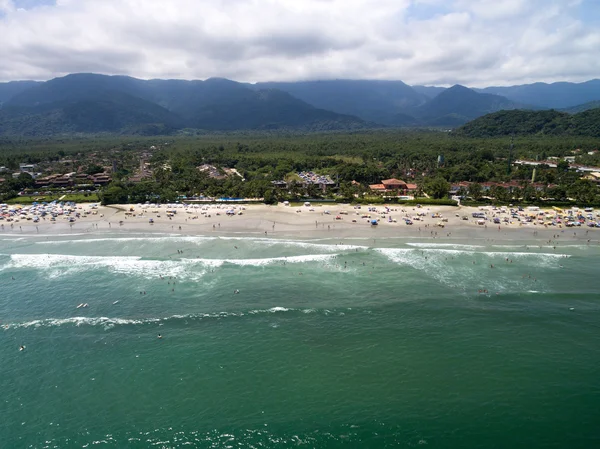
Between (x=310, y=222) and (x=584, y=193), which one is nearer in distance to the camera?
(x=310, y=222)

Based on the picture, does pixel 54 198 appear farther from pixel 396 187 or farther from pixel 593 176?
pixel 593 176

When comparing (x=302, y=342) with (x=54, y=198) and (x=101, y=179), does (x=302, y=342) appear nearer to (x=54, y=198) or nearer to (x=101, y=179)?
(x=54, y=198)

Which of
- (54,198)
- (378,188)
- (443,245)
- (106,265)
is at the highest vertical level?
(378,188)

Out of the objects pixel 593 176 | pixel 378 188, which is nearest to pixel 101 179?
pixel 378 188

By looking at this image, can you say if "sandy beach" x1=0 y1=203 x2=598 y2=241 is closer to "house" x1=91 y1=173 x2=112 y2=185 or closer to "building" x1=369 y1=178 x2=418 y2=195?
"building" x1=369 y1=178 x2=418 y2=195

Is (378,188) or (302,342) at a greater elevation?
(378,188)

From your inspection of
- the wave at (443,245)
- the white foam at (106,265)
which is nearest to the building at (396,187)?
the wave at (443,245)

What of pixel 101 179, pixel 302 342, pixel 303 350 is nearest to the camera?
pixel 303 350

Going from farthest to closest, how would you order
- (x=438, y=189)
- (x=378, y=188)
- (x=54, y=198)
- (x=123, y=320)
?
(x=378, y=188)
(x=54, y=198)
(x=438, y=189)
(x=123, y=320)
